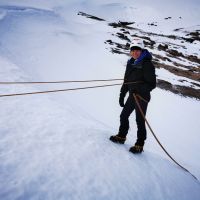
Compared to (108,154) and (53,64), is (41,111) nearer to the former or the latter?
(108,154)

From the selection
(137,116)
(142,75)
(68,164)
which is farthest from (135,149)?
(68,164)

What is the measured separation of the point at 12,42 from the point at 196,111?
33.6ft

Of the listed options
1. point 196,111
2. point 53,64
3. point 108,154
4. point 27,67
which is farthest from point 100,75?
point 108,154

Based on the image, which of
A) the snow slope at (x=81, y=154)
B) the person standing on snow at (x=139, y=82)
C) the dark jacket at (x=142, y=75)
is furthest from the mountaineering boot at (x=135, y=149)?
the dark jacket at (x=142, y=75)

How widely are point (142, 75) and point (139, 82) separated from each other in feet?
0.45

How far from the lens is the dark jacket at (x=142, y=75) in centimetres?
400

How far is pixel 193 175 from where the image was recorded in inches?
187

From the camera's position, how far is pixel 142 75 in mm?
4164

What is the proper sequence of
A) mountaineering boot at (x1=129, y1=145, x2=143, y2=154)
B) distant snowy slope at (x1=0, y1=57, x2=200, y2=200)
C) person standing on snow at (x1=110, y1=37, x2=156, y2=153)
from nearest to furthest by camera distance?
distant snowy slope at (x1=0, y1=57, x2=200, y2=200) < person standing on snow at (x1=110, y1=37, x2=156, y2=153) < mountaineering boot at (x1=129, y1=145, x2=143, y2=154)

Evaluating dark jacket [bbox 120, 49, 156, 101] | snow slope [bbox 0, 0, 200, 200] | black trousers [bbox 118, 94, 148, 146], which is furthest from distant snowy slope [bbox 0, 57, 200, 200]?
dark jacket [bbox 120, 49, 156, 101]

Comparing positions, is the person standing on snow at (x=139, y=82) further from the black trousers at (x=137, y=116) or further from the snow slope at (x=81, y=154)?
the snow slope at (x=81, y=154)

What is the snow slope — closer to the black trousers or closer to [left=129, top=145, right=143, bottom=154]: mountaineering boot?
[left=129, top=145, right=143, bottom=154]: mountaineering boot

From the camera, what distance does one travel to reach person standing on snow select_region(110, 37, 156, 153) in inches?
157

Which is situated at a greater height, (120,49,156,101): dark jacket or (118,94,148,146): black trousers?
(120,49,156,101): dark jacket
